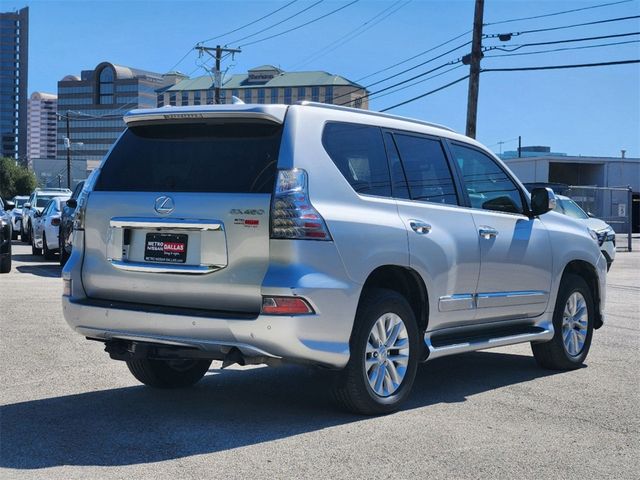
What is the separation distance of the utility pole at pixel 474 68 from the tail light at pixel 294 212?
69.5 ft

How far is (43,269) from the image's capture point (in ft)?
61.1

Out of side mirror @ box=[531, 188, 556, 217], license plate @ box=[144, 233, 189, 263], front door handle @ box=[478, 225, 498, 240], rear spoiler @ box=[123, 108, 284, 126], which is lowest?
license plate @ box=[144, 233, 189, 263]

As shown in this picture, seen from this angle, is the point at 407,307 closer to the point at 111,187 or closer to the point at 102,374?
the point at 111,187

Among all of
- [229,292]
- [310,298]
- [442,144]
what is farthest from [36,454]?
[442,144]

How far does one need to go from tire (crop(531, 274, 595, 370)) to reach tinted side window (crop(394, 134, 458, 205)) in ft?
5.95

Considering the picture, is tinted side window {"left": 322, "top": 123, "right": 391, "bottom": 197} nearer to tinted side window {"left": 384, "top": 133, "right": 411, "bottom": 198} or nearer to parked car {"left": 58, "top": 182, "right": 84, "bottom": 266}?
tinted side window {"left": 384, "top": 133, "right": 411, "bottom": 198}

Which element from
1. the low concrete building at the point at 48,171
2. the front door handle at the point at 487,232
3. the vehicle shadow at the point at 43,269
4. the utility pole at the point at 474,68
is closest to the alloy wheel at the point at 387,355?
the front door handle at the point at 487,232

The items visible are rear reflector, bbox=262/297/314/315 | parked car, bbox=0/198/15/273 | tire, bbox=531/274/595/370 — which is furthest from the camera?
parked car, bbox=0/198/15/273

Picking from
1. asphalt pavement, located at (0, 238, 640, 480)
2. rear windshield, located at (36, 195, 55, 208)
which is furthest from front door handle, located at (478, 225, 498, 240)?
rear windshield, located at (36, 195, 55, 208)

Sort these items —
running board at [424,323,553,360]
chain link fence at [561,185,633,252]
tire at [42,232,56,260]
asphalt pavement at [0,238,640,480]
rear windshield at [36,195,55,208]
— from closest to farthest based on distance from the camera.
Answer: asphalt pavement at [0,238,640,480] → running board at [424,323,553,360] → tire at [42,232,56,260] → rear windshield at [36,195,55,208] → chain link fence at [561,185,633,252]

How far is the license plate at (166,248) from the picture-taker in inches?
217

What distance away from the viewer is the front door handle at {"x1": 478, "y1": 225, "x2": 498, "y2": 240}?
6.89m

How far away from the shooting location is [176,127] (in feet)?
19.6

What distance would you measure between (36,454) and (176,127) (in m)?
2.32
